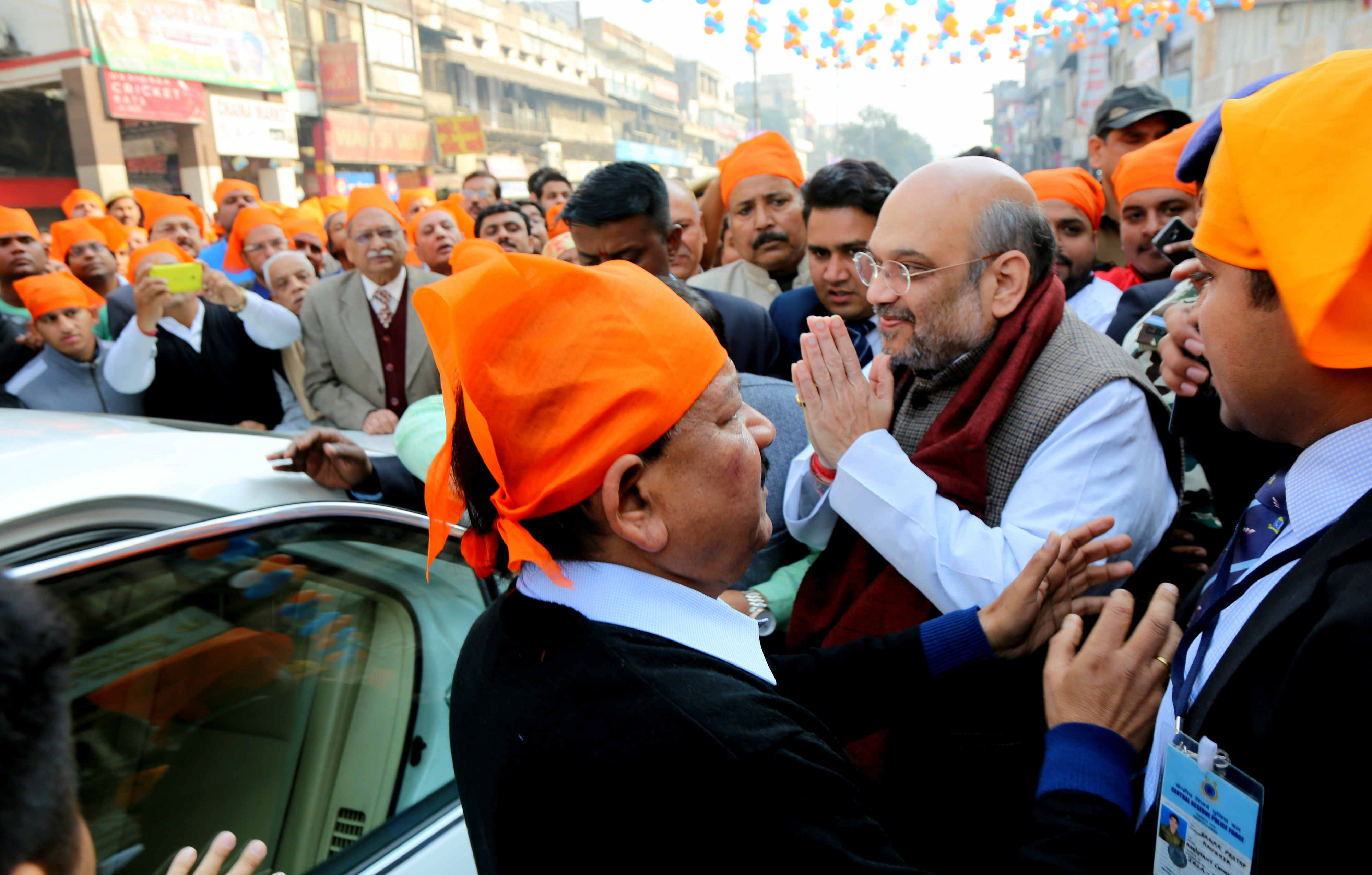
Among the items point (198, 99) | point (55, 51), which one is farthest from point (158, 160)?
point (55, 51)

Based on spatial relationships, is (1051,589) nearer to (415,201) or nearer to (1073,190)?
(1073,190)

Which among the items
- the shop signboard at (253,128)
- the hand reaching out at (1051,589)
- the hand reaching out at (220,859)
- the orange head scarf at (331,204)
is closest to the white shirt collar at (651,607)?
the hand reaching out at (220,859)

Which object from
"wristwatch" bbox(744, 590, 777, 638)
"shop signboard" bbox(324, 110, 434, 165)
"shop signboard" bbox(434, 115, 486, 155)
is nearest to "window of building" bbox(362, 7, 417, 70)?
"shop signboard" bbox(324, 110, 434, 165)

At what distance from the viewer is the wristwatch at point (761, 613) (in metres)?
2.12

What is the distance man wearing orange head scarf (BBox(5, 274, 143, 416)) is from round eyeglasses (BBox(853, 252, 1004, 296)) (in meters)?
3.92

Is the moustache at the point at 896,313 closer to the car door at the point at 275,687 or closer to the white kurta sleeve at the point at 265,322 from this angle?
the car door at the point at 275,687

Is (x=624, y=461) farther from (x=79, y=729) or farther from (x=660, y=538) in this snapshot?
(x=79, y=729)

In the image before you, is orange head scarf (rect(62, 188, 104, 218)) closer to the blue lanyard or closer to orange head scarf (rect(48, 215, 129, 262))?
orange head scarf (rect(48, 215, 129, 262))

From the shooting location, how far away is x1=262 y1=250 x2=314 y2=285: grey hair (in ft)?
17.0

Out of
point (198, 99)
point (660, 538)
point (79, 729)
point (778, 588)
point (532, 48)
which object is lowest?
point (778, 588)

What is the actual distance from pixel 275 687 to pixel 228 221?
24.9ft

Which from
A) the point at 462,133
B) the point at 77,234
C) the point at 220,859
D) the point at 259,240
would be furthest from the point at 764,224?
the point at 462,133

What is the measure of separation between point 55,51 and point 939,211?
20397 mm

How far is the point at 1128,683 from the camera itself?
4.22ft
